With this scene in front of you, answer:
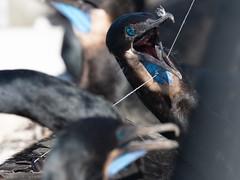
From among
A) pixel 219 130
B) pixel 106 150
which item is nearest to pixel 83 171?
pixel 106 150

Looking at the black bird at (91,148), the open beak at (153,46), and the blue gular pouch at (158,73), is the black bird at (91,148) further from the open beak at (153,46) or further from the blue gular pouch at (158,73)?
the blue gular pouch at (158,73)

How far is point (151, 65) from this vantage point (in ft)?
7.46

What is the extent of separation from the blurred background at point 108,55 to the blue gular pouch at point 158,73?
0.18m

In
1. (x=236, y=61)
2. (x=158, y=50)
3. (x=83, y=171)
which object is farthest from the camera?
(x=236, y=61)

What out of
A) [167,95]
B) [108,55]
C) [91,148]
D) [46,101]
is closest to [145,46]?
[167,95]

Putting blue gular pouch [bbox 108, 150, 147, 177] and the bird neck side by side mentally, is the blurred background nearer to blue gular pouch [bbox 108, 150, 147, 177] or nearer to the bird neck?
the bird neck

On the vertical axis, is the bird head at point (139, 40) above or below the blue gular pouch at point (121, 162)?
above

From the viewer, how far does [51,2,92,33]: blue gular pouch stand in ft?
12.9

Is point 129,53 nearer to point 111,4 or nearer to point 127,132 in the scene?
point 127,132

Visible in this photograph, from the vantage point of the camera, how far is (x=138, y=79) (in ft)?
7.52

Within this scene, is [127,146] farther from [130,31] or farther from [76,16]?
[76,16]

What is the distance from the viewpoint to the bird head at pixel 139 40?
84.6 inches

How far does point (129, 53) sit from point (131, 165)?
2.10ft

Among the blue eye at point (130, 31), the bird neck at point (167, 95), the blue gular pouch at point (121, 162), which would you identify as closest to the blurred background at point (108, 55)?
the bird neck at point (167, 95)
